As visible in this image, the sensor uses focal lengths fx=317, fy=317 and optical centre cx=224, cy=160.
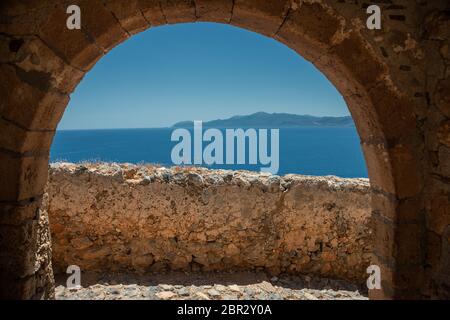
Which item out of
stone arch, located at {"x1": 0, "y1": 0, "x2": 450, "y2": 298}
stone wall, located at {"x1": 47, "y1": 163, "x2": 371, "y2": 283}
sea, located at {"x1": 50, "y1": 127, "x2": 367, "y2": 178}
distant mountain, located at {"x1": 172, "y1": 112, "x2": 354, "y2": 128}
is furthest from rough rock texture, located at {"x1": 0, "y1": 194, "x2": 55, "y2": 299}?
distant mountain, located at {"x1": 172, "y1": 112, "x2": 354, "y2": 128}

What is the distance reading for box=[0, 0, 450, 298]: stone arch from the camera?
206 cm

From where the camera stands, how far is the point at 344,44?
7.35 ft

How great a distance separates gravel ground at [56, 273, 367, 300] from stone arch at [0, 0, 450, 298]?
8.49 ft

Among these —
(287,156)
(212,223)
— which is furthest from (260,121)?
(212,223)

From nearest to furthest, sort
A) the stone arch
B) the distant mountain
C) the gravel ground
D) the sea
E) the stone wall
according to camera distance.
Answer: the stone arch, the gravel ground, the stone wall, the sea, the distant mountain

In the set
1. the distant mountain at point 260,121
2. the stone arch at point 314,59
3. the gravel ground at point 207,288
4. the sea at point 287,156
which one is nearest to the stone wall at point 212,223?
the gravel ground at point 207,288

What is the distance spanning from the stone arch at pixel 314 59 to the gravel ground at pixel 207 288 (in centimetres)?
259

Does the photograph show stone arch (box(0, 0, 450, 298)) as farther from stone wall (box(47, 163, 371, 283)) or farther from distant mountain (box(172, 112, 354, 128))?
distant mountain (box(172, 112, 354, 128))

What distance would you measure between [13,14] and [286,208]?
477 centimetres

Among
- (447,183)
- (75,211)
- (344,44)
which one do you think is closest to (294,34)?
(344,44)

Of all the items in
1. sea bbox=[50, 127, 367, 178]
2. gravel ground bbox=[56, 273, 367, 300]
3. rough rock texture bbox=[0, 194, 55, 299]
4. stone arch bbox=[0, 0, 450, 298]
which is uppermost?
sea bbox=[50, 127, 367, 178]

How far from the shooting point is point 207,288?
511 cm

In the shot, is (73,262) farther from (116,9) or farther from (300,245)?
(116,9)

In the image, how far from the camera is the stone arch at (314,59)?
2.06 meters
